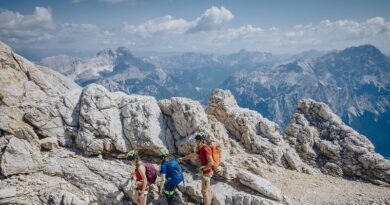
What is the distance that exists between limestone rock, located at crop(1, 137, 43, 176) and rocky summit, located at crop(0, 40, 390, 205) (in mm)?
60

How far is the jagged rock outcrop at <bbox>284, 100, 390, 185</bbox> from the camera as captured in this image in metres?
24.1

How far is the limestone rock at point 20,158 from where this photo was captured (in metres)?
18.0

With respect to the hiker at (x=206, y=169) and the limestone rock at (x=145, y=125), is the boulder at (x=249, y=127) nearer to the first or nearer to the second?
the limestone rock at (x=145, y=125)

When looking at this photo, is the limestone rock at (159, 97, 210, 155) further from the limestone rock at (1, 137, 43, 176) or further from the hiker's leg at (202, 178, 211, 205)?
the limestone rock at (1, 137, 43, 176)

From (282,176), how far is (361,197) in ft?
18.0

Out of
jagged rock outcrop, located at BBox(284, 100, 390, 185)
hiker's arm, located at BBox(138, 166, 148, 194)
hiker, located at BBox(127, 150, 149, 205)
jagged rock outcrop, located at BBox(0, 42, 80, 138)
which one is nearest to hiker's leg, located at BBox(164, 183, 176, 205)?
hiker, located at BBox(127, 150, 149, 205)

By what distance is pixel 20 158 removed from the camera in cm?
1853

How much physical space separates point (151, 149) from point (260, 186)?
8.77 m

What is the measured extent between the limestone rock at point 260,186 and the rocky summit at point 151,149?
6 cm

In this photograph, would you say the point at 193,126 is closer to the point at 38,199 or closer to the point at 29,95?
the point at 38,199

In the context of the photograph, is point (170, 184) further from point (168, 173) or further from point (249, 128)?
point (249, 128)

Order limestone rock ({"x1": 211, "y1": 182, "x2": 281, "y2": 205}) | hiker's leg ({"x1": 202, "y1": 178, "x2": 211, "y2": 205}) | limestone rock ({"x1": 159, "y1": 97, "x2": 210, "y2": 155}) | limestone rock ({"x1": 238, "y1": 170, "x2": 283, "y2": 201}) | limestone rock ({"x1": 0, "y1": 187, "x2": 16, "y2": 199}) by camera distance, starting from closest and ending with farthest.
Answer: limestone rock ({"x1": 0, "y1": 187, "x2": 16, "y2": 199}) < hiker's leg ({"x1": 202, "y1": 178, "x2": 211, "y2": 205}) < limestone rock ({"x1": 211, "y1": 182, "x2": 281, "y2": 205}) < limestone rock ({"x1": 238, "y1": 170, "x2": 283, "y2": 201}) < limestone rock ({"x1": 159, "y1": 97, "x2": 210, "y2": 155})

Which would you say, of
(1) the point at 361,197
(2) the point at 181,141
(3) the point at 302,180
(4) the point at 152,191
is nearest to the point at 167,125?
(2) the point at 181,141

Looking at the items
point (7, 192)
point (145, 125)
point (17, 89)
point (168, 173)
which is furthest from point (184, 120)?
point (17, 89)
